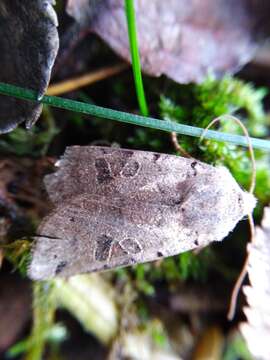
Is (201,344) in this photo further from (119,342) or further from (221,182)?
(221,182)

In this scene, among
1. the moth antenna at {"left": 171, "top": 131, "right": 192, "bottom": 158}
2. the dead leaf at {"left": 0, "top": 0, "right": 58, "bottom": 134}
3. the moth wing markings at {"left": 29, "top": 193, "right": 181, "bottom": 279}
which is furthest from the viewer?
the moth antenna at {"left": 171, "top": 131, "right": 192, "bottom": 158}

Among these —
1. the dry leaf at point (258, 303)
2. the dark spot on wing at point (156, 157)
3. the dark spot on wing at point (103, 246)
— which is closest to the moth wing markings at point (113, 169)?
the dark spot on wing at point (156, 157)

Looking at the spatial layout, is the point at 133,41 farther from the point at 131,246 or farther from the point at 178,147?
the point at 131,246

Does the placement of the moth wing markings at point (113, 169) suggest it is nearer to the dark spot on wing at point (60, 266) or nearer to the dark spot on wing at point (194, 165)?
the dark spot on wing at point (194, 165)

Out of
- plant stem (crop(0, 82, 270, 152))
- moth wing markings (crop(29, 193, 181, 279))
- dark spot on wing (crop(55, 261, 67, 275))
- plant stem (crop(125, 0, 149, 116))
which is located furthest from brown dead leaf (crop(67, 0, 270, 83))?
dark spot on wing (crop(55, 261, 67, 275))

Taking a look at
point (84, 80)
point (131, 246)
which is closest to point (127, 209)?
point (131, 246)

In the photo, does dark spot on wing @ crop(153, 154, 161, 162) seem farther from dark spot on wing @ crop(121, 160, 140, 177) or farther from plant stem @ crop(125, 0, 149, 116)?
plant stem @ crop(125, 0, 149, 116)
